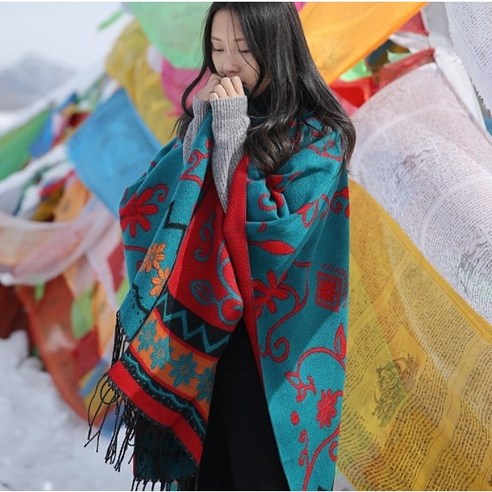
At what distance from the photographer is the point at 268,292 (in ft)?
4.35

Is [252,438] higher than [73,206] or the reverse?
higher

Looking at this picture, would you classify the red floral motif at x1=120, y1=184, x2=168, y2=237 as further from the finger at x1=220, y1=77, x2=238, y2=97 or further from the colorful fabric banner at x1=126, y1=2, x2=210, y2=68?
the colorful fabric banner at x1=126, y1=2, x2=210, y2=68

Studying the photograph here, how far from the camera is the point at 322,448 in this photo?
1.37m

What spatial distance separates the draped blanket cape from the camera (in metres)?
1.30

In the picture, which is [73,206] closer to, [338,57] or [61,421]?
[61,421]

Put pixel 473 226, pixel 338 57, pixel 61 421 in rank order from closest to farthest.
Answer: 1. pixel 473 226
2. pixel 338 57
3. pixel 61 421

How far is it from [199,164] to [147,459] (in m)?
0.41

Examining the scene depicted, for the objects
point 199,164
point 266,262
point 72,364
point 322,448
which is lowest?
point 72,364

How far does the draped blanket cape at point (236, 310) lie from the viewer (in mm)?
1303

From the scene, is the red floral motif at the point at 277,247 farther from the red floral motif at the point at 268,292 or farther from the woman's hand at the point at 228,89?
the woman's hand at the point at 228,89

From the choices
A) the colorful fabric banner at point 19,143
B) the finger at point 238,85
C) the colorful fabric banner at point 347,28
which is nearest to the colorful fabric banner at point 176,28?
the colorful fabric banner at point 347,28

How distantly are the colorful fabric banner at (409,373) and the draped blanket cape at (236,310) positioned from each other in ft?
0.89

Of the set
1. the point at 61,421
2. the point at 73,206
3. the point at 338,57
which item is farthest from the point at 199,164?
the point at 73,206

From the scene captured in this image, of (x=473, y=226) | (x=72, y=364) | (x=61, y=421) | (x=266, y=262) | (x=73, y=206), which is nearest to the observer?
(x=266, y=262)
